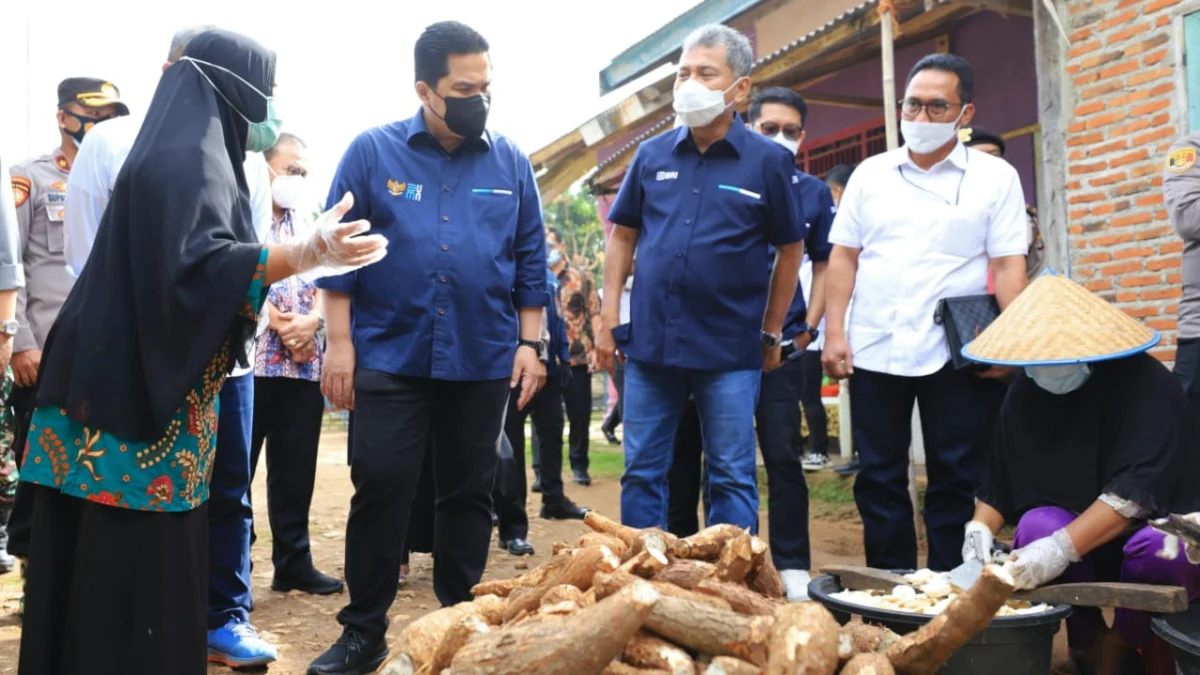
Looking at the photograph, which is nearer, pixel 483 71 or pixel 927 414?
pixel 483 71

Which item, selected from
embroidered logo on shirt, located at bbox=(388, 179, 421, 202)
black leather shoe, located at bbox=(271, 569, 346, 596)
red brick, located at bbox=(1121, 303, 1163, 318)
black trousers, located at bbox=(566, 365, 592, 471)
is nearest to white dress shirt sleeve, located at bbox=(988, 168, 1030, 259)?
embroidered logo on shirt, located at bbox=(388, 179, 421, 202)

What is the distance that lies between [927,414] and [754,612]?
204 cm

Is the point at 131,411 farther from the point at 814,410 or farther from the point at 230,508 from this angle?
the point at 814,410

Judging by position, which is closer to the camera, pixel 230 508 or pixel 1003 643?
pixel 1003 643

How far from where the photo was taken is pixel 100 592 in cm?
257

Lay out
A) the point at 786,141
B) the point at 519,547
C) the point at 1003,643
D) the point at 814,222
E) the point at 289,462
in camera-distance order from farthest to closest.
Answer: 1. the point at 519,547
2. the point at 786,141
3. the point at 814,222
4. the point at 289,462
5. the point at 1003,643

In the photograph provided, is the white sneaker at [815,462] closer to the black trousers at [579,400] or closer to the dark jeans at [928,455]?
the black trousers at [579,400]

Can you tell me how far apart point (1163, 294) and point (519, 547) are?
4.20 meters

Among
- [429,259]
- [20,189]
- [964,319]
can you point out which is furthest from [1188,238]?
[20,189]

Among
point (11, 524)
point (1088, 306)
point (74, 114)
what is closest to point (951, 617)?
point (1088, 306)

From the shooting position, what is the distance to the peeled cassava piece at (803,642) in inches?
86.4

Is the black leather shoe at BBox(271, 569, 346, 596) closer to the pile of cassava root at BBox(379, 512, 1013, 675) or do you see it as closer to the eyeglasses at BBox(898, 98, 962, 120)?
the pile of cassava root at BBox(379, 512, 1013, 675)

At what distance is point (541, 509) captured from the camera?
7.79 metres

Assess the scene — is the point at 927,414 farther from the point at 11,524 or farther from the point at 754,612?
the point at 11,524
